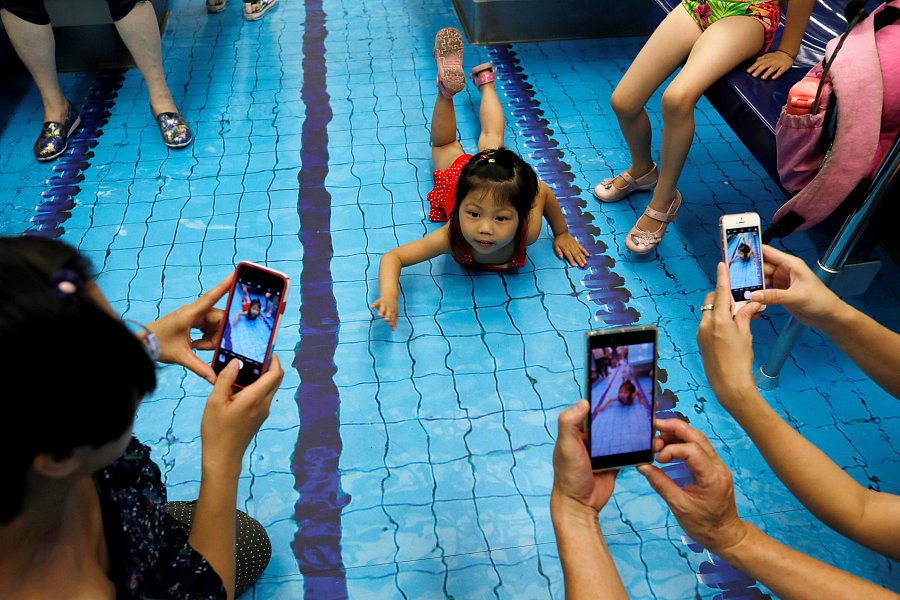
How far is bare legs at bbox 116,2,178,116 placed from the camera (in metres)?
2.47

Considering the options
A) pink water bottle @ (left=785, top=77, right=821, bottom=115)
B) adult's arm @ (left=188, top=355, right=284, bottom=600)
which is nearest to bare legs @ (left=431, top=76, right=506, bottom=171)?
pink water bottle @ (left=785, top=77, right=821, bottom=115)

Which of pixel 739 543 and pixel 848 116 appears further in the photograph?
pixel 848 116

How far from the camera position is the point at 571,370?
5.67ft

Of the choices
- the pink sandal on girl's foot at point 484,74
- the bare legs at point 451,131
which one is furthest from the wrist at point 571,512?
the pink sandal on girl's foot at point 484,74

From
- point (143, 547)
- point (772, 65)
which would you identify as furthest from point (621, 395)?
point (772, 65)

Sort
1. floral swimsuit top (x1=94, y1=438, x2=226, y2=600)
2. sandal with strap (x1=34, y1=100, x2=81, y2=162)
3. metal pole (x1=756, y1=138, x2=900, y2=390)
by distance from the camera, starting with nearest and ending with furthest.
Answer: floral swimsuit top (x1=94, y1=438, x2=226, y2=600) → metal pole (x1=756, y1=138, x2=900, y2=390) → sandal with strap (x1=34, y1=100, x2=81, y2=162)

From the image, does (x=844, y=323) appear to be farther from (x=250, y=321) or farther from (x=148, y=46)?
(x=148, y=46)

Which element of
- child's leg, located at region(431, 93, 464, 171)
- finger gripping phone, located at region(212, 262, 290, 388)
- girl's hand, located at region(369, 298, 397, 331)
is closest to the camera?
finger gripping phone, located at region(212, 262, 290, 388)

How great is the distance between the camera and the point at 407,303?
6.31 ft

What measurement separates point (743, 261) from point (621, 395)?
45 cm

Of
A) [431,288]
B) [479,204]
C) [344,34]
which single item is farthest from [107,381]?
[344,34]

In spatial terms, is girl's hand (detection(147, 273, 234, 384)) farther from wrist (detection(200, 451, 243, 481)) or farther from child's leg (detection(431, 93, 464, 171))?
child's leg (detection(431, 93, 464, 171))

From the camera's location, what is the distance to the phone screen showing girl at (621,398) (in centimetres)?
97

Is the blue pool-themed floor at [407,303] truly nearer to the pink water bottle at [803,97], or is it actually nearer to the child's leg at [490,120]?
the child's leg at [490,120]
